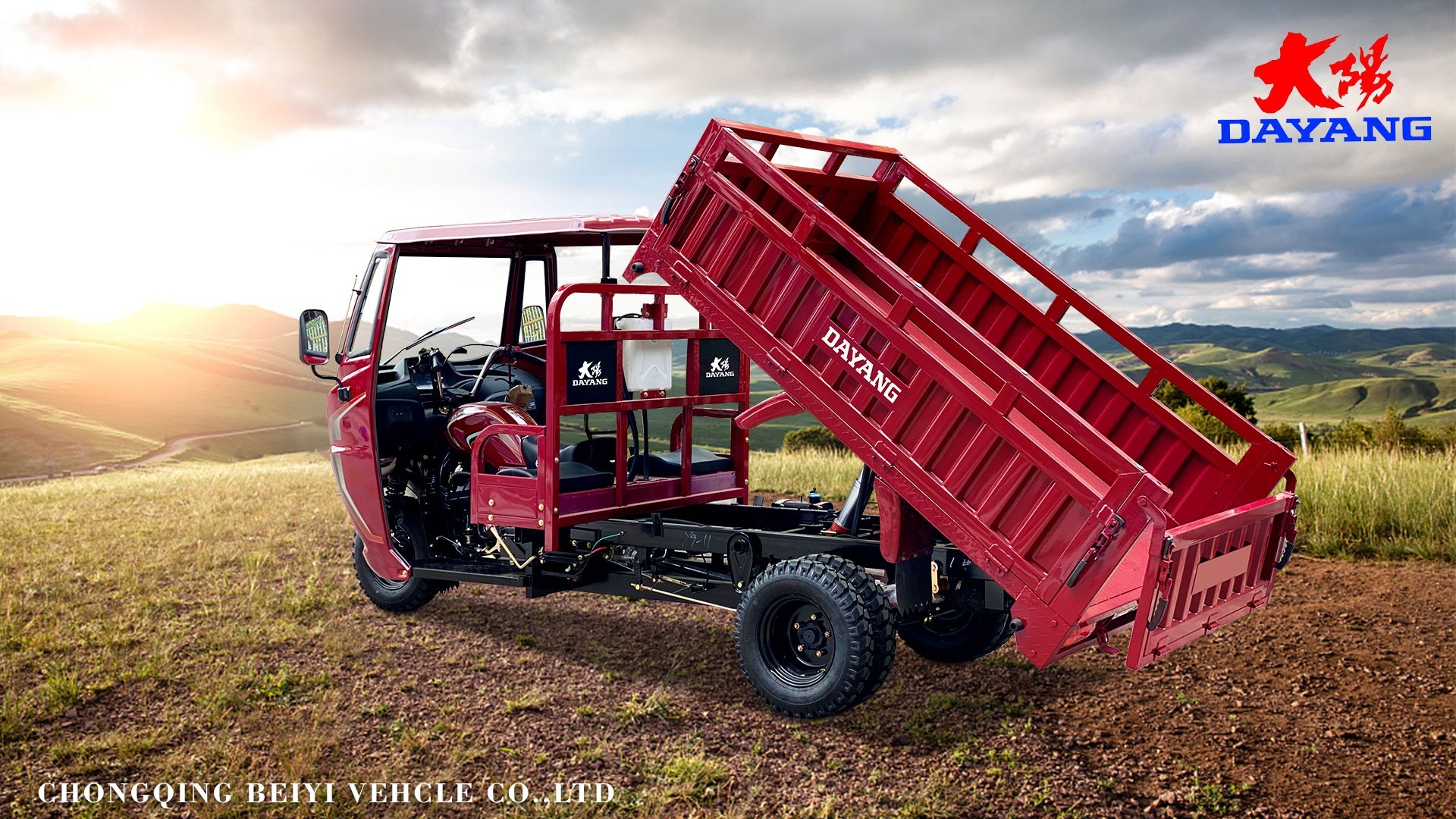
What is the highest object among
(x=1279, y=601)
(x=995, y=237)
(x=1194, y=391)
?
(x=995, y=237)

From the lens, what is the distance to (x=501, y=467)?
716 cm

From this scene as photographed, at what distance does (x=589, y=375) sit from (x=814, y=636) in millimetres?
2072

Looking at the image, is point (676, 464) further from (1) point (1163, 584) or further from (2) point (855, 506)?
(1) point (1163, 584)

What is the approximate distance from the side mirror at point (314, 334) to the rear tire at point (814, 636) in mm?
3731

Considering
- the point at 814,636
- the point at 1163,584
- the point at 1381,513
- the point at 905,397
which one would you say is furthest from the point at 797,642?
the point at 1381,513

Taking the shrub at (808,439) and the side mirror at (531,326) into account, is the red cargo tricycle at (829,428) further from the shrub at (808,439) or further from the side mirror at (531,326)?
the shrub at (808,439)

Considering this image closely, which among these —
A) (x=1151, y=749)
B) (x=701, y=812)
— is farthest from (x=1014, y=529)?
(x=701, y=812)

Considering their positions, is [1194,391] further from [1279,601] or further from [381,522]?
[381,522]

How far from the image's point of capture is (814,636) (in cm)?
568

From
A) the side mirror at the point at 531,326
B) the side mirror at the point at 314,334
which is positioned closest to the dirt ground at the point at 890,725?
the side mirror at the point at 314,334

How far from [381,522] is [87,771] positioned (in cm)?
280

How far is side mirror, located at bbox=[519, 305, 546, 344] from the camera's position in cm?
807

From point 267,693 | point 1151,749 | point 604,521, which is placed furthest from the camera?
point 604,521

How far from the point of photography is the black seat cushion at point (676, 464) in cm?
718
